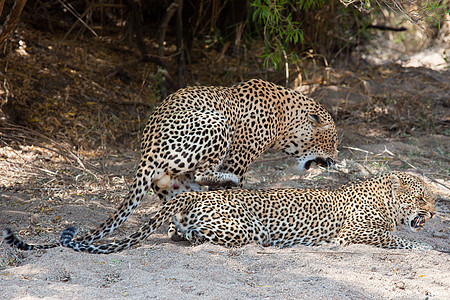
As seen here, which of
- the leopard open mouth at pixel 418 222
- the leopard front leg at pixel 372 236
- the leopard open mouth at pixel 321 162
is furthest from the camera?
the leopard open mouth at pixel 321 162

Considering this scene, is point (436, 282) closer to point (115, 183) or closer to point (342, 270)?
point (342, 270)

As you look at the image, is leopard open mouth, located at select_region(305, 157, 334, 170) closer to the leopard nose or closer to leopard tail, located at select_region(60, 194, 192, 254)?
the leopard nose

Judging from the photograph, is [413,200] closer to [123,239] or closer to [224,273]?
[224,273]

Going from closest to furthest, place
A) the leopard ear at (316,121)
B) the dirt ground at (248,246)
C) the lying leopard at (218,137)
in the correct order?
the dirt ground at (248,246)
the lying leopard at (218,137)
the leopard ear at (316,121)

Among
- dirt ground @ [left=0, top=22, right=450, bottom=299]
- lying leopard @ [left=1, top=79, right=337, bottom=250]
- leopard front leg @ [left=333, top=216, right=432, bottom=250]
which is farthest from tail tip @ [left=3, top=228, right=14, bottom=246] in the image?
leopard front leg @ [left=333, top=216, right=432, bottom=250]

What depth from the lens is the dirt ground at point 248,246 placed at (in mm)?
4031

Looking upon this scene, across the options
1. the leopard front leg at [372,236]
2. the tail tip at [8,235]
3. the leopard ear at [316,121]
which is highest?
the leopard ear at [316,121]

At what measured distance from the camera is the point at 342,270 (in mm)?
4504

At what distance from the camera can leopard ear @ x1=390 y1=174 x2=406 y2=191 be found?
5594 mm

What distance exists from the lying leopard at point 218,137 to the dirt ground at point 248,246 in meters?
0.52

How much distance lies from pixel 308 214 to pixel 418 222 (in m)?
1.10

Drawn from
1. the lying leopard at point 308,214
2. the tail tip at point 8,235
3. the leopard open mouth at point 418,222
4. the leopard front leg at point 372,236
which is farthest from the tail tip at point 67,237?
the leopard open mouth at point 418,222

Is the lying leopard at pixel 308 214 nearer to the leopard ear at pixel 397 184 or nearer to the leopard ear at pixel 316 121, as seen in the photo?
the leopard ear at pixel 397 184

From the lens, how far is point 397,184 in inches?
221
